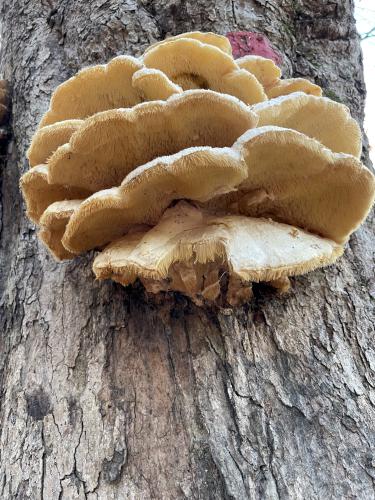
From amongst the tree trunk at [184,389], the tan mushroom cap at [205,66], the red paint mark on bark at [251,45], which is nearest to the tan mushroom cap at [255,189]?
the tree trunk at [184,389]

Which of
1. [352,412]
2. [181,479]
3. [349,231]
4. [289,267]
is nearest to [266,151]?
[289,267]

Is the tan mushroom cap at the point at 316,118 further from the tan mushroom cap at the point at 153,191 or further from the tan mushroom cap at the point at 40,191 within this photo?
the tan mushroom cap at the point at 40,191

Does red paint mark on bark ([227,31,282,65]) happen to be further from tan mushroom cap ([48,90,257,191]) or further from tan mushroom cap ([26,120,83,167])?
tan mushroom cap ([26,120,83,167])

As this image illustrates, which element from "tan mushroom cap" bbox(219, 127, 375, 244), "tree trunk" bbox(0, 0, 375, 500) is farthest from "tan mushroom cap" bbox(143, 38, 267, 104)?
"tree trunk" bbox(0, 0, 375, 500)

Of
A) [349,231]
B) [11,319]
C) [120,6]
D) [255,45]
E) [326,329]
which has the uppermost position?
[120,6]

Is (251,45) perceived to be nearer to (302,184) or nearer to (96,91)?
(96,91)

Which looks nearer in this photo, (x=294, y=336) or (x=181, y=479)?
(x=181, y=479)

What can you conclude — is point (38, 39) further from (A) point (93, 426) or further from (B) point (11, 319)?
(A) point (93, 426)
